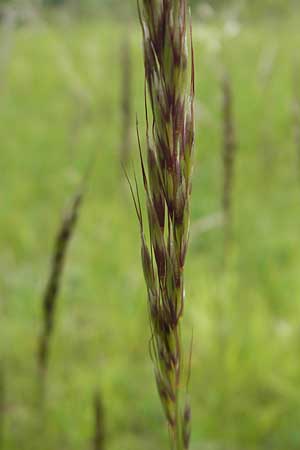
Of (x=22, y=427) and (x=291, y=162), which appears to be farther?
(x=291, y=162)

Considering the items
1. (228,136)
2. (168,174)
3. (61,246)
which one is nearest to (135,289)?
(228,136)

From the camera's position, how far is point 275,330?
238cm

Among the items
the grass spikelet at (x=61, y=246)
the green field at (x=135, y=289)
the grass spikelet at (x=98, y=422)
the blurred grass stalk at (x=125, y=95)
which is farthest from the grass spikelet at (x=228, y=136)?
the blurred grass stalk at (x=125, y=95)

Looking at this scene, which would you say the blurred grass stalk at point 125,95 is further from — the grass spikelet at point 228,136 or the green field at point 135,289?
the grass spikelet at point 228,136

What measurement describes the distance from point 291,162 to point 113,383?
2753 millimetres

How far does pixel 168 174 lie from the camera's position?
0.58 metres

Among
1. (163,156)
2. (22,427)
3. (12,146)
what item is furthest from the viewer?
(12,146)

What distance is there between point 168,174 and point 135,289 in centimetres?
223

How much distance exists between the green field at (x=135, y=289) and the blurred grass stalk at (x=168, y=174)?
0.99 metres

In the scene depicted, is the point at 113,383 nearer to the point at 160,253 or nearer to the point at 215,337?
the point at 215,337

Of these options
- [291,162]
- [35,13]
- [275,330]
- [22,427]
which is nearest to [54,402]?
[22,427]

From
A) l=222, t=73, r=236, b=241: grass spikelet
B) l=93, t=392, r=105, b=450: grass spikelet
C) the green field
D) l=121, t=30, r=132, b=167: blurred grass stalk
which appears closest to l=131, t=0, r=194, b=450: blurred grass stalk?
l=93, t=392, r=105, b=450: grass spikelet

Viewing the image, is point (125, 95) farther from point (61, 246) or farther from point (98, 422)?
point (98, 422)

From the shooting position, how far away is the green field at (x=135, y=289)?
1.99 m
